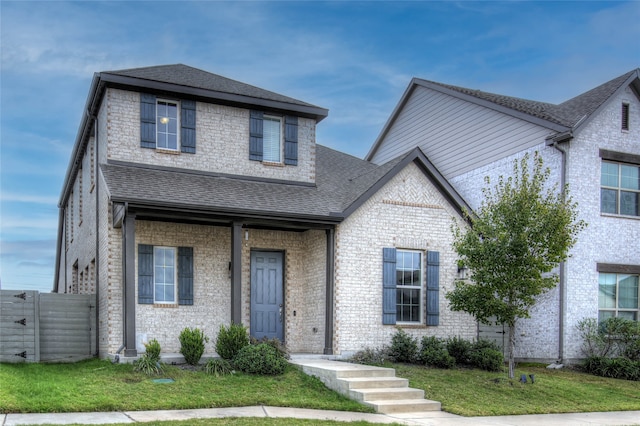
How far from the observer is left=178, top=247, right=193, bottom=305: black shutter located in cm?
1470

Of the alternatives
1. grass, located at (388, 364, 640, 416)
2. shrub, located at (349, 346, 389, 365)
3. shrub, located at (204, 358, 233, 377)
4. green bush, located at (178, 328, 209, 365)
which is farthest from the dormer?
grass, located at (388, 364, 640, 416)

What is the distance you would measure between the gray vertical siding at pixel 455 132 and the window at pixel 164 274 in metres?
10.1

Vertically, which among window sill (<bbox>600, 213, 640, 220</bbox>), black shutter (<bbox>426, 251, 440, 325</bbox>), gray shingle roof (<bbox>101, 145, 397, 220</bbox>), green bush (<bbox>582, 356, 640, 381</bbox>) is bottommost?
green bush (<bbox>582, 356, 640, 381</bbox>)

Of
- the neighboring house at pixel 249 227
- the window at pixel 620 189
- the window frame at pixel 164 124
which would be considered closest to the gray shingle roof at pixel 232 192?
the neighboring house at pixel 249 227

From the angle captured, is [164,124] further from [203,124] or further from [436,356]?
[436,356]

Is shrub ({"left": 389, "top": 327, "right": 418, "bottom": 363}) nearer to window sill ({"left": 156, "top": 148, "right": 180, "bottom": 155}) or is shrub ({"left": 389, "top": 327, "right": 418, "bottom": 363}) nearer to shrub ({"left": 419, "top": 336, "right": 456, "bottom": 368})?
shrub ({"left": 419, "top": 336, "right": 456, "bottom": 368})

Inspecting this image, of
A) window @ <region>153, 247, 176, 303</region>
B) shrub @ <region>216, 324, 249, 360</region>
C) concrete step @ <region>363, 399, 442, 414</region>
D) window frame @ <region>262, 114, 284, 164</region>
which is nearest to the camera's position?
concrete step @ <region>363, 399, 442, 414</region>

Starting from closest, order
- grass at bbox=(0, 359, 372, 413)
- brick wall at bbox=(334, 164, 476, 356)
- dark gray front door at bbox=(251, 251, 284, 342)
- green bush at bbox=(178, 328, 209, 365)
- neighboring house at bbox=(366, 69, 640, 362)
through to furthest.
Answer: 1. grass at bbox=(0, 359, 372, 413)
2. green bush at bbox=(178, 328, 209, 365)
3. brick wall at bbox=(334, 164, 476, 356)
4. dark gray front door at bbox=(251, 251, 284, 342)
5. neighboring house at bbox=(366, 69, 640, 362)

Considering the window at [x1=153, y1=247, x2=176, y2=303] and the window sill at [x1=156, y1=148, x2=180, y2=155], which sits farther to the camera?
the window sill at [x1=156, y1=148, x2=180, y2=155]

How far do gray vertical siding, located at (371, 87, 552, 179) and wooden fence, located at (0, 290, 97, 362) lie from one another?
12.0 m

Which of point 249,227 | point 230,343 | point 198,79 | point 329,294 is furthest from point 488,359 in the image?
point 198,79

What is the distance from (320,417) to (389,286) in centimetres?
619

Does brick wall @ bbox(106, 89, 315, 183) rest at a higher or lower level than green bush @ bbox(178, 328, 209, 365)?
higher

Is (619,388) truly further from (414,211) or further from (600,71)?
(600,71)
